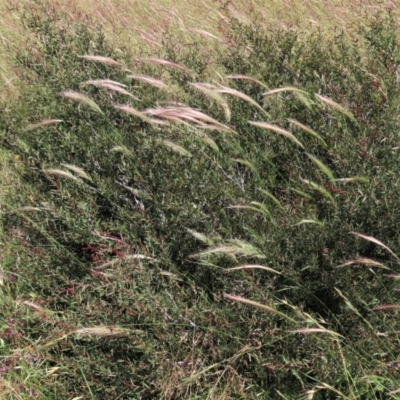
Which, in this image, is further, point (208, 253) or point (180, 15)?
point (180, 15)

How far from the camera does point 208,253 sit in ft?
6.42

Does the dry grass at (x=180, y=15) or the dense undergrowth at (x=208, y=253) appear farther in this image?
the dry grass at (x=180, y=15)

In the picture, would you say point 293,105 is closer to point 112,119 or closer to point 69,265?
point 112,119

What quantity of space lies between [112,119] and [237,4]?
3668 mm

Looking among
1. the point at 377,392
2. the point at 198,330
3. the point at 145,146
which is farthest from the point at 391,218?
the point at 145,146

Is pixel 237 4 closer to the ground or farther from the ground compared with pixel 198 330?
farther from the ground

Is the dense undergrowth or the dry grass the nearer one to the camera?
the dense undergrowth

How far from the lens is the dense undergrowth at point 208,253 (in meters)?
2.05

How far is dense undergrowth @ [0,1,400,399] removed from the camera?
6.72 ft

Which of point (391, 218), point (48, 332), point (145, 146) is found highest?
point (391, 218)

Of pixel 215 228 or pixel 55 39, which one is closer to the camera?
pixel 215 228

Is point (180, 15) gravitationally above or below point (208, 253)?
above

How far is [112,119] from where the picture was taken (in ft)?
10.1

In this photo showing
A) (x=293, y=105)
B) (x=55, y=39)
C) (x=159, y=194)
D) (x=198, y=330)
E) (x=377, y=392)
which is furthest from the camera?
(x=55, y=39)
